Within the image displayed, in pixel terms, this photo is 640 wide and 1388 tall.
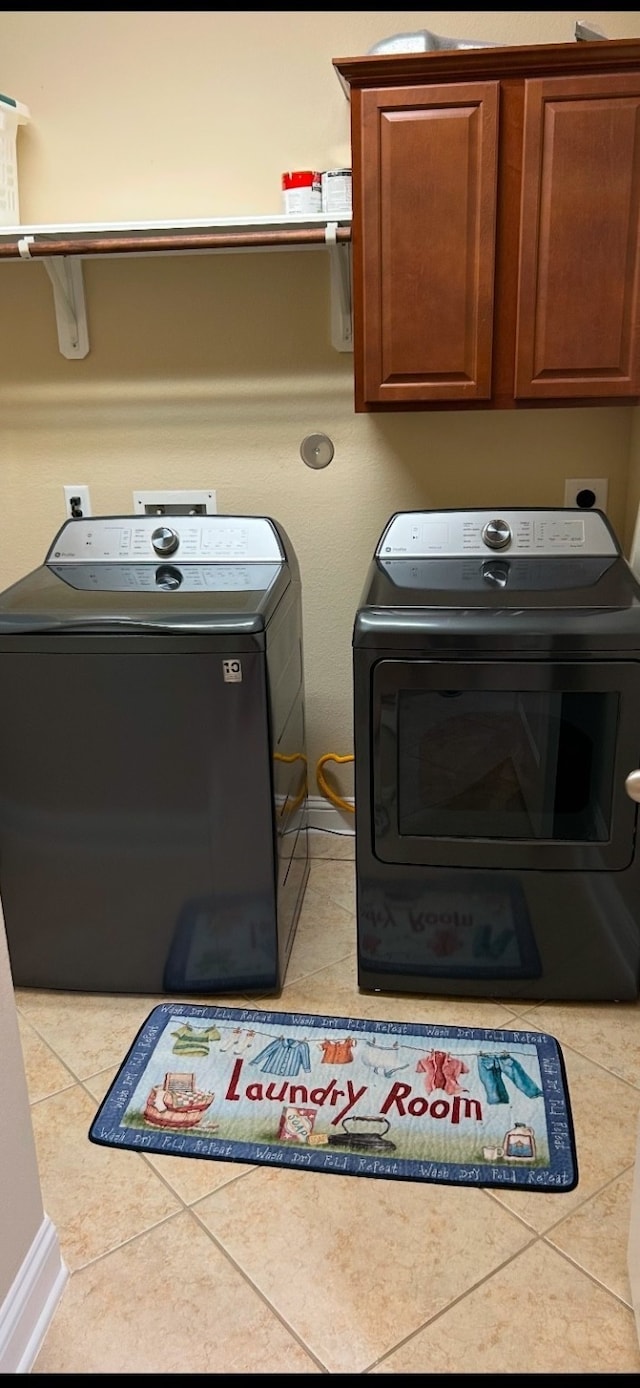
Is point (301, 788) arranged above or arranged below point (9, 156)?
below

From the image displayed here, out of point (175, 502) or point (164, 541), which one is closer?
point (164, 541)

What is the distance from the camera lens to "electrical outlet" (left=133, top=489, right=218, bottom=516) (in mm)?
2492

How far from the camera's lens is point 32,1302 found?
1.34 meters

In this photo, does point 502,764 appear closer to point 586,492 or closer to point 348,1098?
point 348,1098

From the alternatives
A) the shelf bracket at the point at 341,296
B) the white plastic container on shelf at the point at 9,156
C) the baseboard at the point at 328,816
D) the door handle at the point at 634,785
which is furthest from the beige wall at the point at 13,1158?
the white plastic container on shelf at the point at 9,156

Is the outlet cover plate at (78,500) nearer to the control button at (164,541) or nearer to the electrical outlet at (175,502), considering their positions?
the electrical outlet at (175,502)

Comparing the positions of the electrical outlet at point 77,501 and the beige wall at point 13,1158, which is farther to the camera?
the electrical outlet at point 77,501

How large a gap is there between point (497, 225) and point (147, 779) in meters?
1.28

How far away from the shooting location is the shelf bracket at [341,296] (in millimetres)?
2250

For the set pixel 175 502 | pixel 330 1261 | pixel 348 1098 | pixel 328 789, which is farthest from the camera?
pixel 328 789

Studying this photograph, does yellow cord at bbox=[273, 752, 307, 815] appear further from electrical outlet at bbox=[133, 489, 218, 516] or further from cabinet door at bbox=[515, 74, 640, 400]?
cabinet door at bbox=[515, 74, 640, 400]

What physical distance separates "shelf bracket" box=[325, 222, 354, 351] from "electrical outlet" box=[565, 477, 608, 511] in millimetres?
621

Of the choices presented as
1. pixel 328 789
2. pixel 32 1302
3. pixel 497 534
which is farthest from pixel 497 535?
pixel 32 1302

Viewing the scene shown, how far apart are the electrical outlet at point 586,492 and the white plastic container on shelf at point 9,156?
1.43 m
